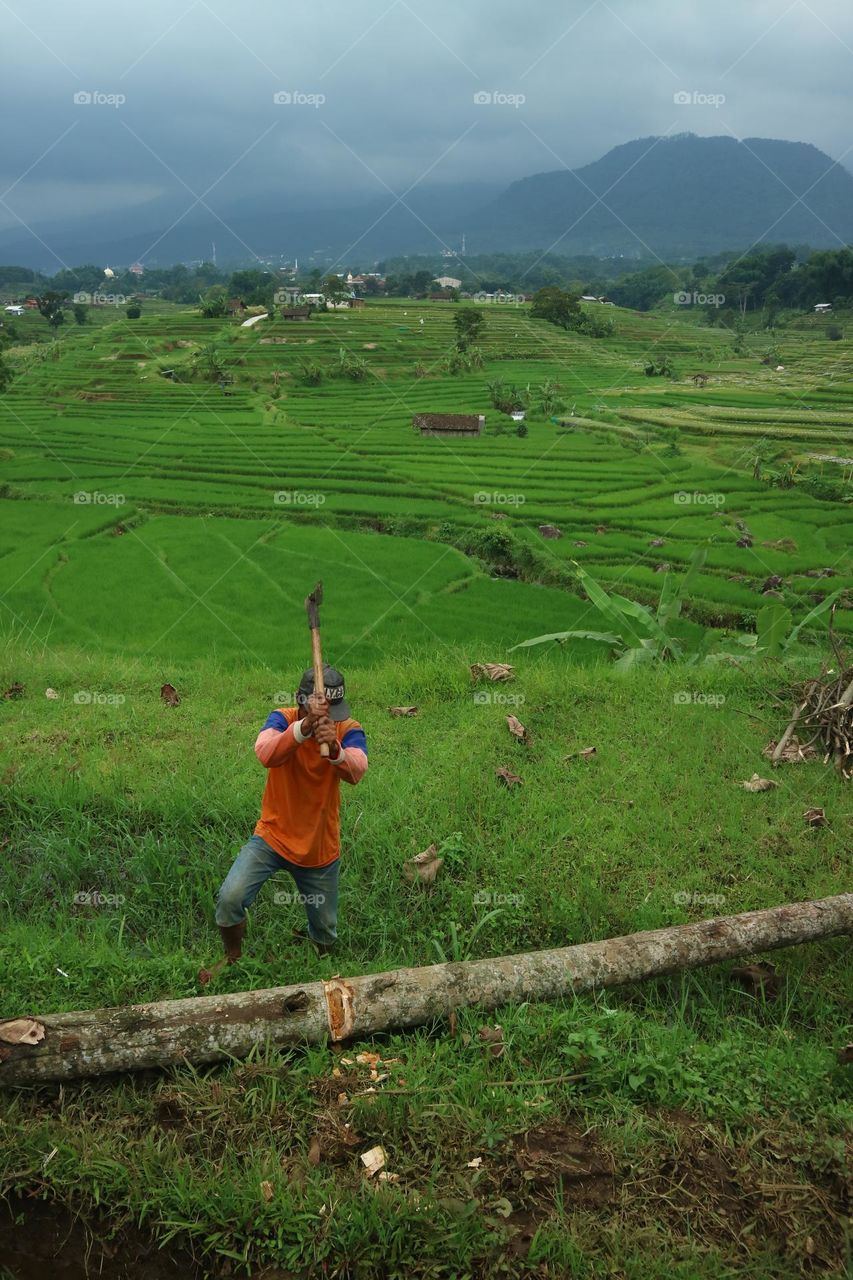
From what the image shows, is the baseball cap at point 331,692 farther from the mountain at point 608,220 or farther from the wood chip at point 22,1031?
the mountain at point 608,220

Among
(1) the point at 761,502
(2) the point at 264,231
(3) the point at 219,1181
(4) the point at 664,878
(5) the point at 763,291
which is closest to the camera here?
(3) the point at 219,1181

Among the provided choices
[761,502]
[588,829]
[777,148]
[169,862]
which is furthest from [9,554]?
[777,148]

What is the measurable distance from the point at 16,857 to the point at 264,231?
Answer: 58.0 m

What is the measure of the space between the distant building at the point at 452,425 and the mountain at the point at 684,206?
25722 millimetres

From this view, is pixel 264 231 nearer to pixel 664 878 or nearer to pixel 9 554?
pixel 9 554

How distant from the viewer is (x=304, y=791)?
11.5ft

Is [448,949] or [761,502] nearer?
[448,949]

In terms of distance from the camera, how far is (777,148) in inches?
3457

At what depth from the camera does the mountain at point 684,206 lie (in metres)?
47.8

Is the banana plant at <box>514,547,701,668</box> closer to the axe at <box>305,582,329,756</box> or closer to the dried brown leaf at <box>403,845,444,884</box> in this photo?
the dried brown leaf at <box>403,845,444,884</box>

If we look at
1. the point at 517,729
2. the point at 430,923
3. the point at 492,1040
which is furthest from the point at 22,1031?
the point at 517,729

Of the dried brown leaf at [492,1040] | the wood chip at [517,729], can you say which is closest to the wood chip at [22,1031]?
the dried brown leaf at [492,1040]

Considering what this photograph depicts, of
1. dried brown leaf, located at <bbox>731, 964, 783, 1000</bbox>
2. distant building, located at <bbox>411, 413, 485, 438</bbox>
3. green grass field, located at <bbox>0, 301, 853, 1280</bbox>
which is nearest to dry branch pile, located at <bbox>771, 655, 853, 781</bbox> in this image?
green grass field, located at <bbox>0, 301, 853, 1280</bbox>

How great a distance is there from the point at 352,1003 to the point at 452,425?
657 inches
